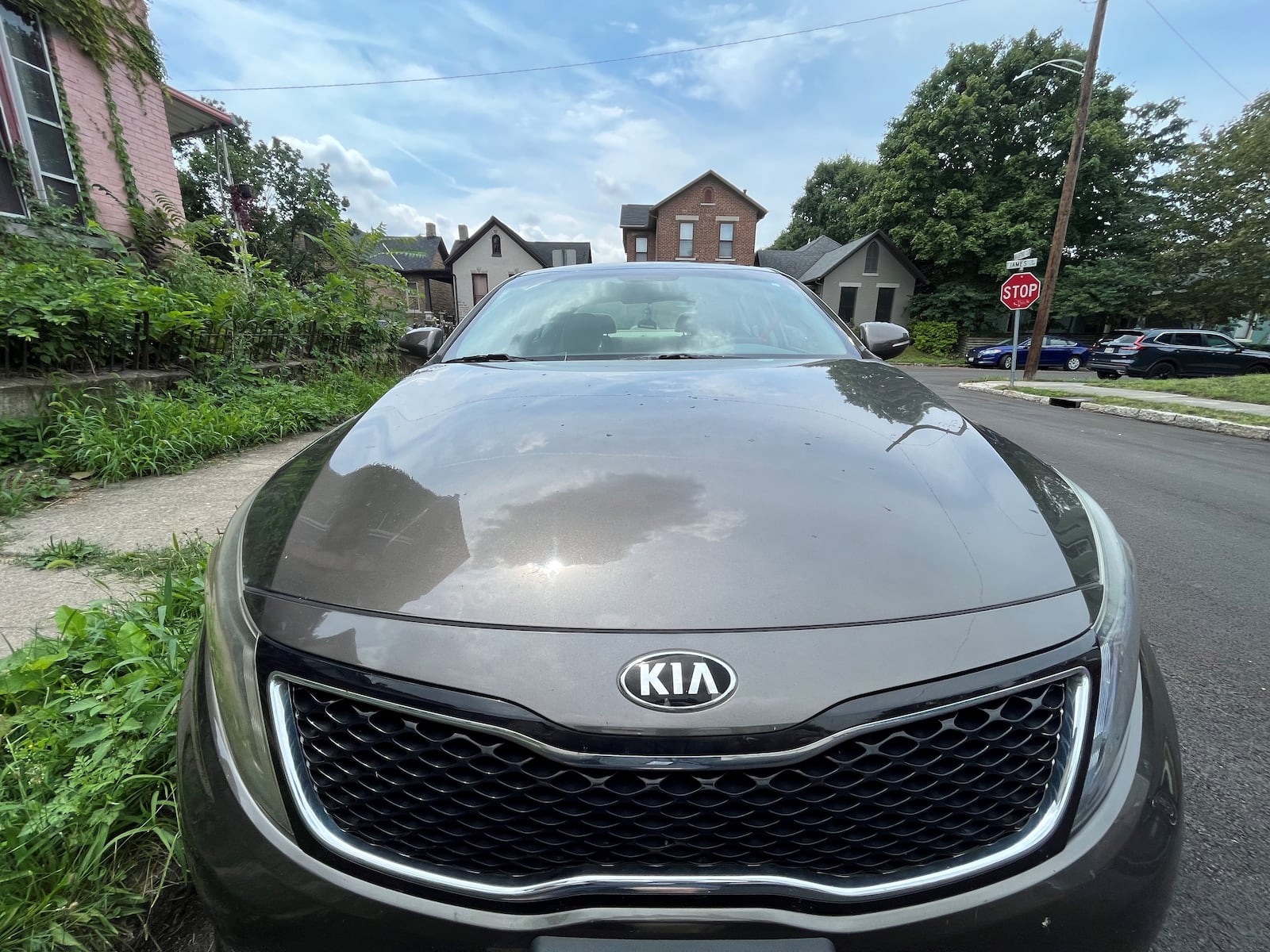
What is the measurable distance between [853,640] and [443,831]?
601 mm

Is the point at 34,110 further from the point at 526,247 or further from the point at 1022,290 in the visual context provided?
the point at 526,247

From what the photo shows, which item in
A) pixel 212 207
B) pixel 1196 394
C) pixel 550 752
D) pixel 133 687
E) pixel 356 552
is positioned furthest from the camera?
pixel 212 207

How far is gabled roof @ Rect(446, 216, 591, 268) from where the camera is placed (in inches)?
1475

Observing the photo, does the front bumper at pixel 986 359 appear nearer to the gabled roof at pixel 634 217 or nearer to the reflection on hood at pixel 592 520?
the gabled roof at pixel 634 217

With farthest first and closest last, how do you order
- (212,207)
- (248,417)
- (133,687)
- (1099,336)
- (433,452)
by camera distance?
(1099,336) < (212,207) < (248,417) < (133,687) < (433,452)

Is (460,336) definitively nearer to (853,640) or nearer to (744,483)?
(744,483)

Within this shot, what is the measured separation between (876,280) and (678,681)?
35235mm

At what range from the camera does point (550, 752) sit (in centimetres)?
74

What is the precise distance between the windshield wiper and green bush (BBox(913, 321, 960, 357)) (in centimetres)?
3123

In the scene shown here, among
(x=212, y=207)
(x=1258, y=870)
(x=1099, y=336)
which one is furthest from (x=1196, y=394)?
(x=212, y=207)

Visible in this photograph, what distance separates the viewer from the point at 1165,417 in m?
8.70

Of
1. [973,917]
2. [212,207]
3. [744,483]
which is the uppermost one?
[212,207]

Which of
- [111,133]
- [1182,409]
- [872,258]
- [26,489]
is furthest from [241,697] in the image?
[872,258]

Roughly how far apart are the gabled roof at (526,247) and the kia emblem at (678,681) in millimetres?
35794
